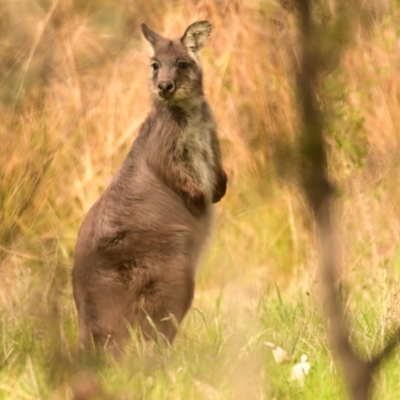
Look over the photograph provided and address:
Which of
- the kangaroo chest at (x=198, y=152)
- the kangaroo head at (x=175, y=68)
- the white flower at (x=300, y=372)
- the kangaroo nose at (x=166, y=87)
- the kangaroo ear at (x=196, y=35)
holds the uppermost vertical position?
the kangaroo ear at (x=196, y=35)

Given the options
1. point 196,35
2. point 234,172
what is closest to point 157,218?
point 196,35

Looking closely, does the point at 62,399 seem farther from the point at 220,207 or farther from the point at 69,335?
the point at 220,207

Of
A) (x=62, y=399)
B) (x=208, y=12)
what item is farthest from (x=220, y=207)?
(x=62, y=399)

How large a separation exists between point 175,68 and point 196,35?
0.41 meters

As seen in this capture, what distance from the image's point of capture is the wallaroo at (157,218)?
4.53m

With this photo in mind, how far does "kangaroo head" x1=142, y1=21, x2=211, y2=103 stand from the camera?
16.9ft

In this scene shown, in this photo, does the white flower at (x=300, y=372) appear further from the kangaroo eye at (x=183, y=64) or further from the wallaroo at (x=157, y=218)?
the kangaroo eye at (x=183, y=64)

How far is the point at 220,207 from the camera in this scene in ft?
21.4

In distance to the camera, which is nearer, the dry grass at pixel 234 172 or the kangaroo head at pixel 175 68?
the dry grass at pixel 234 172

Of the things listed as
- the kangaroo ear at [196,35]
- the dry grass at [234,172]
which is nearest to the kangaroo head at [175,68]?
the kangaroo ear at [196,35]

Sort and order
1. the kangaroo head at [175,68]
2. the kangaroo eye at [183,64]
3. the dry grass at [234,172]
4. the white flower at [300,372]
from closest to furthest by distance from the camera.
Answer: the white flower at [300,372] → the dry grass at [234,172] → the kangaroo head at [175,68] → the kangaroo eye at [183,64]

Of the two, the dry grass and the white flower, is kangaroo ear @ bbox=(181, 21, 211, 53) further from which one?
the white flower

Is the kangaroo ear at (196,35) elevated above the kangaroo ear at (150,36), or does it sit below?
above

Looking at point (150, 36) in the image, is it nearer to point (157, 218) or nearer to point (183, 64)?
A: point (183, 64)
